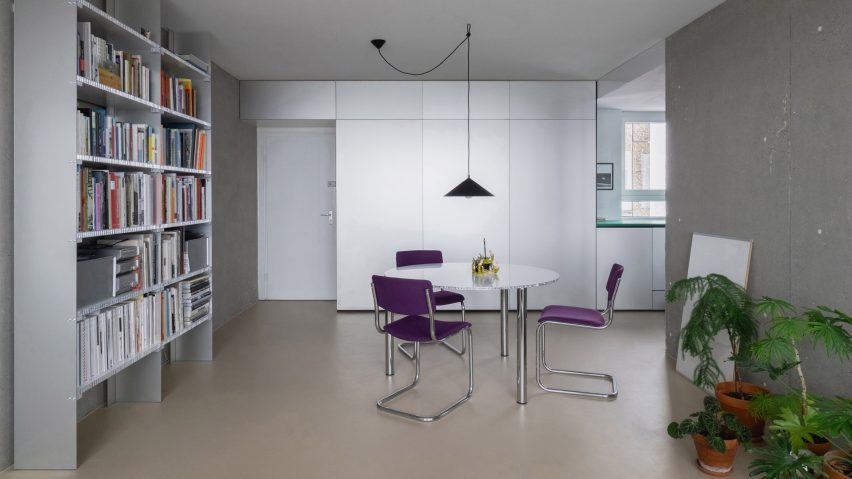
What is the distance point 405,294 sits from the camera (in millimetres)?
3248

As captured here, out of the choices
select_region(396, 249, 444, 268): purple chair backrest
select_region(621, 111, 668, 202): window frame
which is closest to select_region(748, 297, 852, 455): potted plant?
select_region(396, 249, 444, 268): purple chair backrest

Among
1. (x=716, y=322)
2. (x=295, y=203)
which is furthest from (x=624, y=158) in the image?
(x=716, y=322)

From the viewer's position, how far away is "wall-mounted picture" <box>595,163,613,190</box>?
7176 mm

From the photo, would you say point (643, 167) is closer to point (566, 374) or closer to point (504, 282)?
point (566, 374)

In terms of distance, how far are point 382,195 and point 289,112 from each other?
4.96 ft

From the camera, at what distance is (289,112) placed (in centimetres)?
642

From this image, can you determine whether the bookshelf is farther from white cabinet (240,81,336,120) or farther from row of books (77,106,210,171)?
white cabinet (240,81,336,120)

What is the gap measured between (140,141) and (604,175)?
576 centimetres

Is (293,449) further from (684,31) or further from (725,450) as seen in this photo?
(684,31)

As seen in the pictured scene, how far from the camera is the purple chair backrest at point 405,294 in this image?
126 inches

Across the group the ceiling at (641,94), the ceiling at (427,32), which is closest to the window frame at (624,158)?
the ceiling at (641,94)

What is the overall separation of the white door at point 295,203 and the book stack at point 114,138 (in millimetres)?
3646

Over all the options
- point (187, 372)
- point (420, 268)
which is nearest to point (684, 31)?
point (420, 268)

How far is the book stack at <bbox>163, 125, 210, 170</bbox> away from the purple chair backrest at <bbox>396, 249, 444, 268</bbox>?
1859 mm
